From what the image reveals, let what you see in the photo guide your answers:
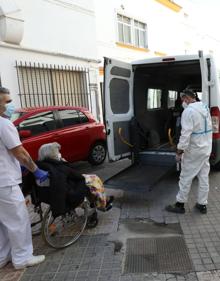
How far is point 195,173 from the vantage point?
4570mm

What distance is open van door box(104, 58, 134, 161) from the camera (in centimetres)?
594

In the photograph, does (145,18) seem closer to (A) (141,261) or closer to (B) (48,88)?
(B) (48,88)

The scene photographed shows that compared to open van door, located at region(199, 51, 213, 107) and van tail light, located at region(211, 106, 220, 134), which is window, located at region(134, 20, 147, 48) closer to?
open van door, located at region(199, 51, 213, 107)

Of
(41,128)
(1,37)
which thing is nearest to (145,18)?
(1,37)

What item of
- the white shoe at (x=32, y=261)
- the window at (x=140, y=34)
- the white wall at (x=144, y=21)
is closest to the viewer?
the white shoe at (x=32, y=261)

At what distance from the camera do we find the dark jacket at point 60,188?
3.47 meters

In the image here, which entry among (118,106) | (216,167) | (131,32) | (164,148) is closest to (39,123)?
(118,106)

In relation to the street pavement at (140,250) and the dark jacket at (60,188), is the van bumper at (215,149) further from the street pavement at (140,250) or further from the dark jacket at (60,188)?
the dark jacket at (60,188)

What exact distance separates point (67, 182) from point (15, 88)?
21.2 ft

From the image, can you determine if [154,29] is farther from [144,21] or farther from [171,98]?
[171,98]

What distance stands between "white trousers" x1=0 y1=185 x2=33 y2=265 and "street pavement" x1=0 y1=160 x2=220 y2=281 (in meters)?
0.18

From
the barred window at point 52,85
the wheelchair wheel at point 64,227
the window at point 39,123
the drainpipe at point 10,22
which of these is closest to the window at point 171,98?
the window at point 39,123

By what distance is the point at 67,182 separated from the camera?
375 cm

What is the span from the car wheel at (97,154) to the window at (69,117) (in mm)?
859
